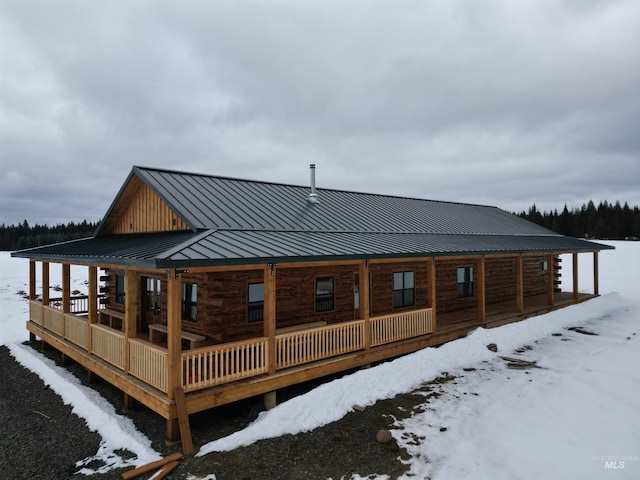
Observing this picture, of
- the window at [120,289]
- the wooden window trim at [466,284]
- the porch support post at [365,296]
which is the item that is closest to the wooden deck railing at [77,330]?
the window at [120,289]

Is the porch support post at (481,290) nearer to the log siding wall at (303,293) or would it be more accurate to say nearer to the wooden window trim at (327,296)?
the log siding wall at (303,293)

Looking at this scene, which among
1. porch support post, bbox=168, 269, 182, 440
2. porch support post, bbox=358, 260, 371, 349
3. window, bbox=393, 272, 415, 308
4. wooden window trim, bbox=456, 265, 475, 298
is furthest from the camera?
wooden window trim, bbox=456, 265, 475, 298

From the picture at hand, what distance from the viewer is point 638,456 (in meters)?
6.54

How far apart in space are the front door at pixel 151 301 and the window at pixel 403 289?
29.0 feet

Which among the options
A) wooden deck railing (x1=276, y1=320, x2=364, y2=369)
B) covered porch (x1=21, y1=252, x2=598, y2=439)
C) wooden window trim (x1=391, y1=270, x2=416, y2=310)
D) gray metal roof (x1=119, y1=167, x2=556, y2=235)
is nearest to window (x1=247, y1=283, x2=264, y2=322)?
covered porch (x1=21, y1=252, x2=598, y2=439)

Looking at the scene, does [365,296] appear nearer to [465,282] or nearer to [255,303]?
[255,303]

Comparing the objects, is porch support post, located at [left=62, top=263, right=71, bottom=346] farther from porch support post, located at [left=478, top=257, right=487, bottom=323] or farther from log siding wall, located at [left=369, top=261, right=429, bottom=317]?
porch support post, located at [left=478, top=257, right=487, bottom=323]

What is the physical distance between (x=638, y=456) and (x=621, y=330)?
11.7m

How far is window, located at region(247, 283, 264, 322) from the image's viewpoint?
11516mm

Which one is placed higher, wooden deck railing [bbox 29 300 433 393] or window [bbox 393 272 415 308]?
window [bbox 393 272 415 308]

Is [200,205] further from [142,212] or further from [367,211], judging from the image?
[367,211]

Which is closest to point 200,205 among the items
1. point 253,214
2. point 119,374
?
point 253,214

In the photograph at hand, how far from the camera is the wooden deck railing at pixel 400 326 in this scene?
11.5 metres

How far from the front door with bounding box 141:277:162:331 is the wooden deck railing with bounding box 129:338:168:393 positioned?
170 inches
